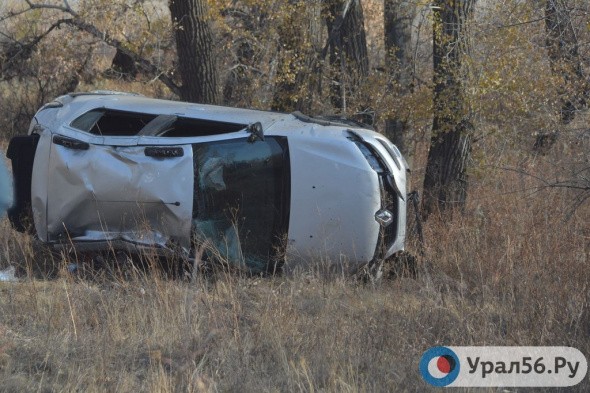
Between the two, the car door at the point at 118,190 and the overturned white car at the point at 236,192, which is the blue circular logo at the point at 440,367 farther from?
the car door at the point at 118,190

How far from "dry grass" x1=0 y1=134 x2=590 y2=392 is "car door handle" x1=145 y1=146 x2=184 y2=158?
1.11 metres

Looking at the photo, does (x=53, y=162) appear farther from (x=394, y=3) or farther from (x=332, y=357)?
(x=394, y=3)

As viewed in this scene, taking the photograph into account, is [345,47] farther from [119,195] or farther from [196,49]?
[119,195]

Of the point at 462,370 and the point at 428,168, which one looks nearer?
the point at 462,370

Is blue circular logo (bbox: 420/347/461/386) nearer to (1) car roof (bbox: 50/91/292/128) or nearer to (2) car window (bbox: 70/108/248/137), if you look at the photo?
(1) car roof (bbox: 50/91/292/128)

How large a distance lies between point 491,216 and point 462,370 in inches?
197

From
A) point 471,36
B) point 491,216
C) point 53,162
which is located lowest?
point 491,216

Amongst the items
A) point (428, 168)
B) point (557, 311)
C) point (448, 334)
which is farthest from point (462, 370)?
point (428, 168)

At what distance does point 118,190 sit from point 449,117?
4850mm

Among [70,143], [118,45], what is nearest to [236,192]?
[70,143]

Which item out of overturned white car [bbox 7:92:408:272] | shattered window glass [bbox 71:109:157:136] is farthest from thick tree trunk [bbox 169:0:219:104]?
overturned white car [bbox 7:92:408:272]

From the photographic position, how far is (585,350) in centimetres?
559

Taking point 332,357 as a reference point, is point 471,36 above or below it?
above

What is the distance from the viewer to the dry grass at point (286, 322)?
16.8 feet
